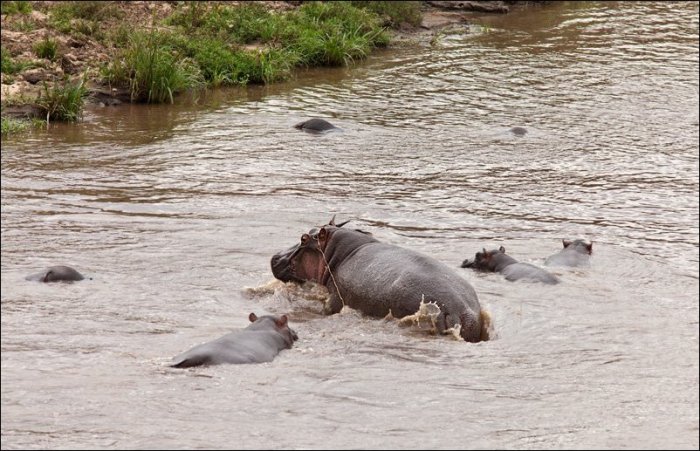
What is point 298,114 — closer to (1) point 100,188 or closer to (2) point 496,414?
(1) point 100,188

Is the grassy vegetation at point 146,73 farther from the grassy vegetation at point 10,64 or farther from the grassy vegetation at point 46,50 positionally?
the grassy vegetation at point 10,64

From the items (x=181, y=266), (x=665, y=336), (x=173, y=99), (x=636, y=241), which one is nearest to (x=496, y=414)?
(x=665, y=336)

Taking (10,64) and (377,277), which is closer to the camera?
(377,277)

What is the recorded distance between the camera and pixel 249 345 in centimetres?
679

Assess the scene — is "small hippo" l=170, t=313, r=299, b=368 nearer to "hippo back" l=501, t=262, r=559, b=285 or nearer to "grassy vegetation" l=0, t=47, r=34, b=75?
"hippo back" l=501, t=262, r=559, b=285

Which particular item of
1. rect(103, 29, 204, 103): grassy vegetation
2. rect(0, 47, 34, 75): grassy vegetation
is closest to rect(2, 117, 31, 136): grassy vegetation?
rect(0, 47, 34, 75): grassy vegetation

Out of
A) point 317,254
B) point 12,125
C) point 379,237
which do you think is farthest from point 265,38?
point 317,254

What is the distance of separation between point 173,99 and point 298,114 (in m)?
2.04

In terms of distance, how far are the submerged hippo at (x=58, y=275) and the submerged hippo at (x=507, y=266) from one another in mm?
3037

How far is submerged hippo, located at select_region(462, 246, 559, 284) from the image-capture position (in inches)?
341

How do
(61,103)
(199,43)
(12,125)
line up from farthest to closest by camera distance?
(199,43), (61,103), (12,125)

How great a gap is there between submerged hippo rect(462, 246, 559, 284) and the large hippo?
1091mm

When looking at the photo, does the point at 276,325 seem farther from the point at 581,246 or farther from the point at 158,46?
the point at 158,46

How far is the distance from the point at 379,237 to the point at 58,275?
2.91 m
